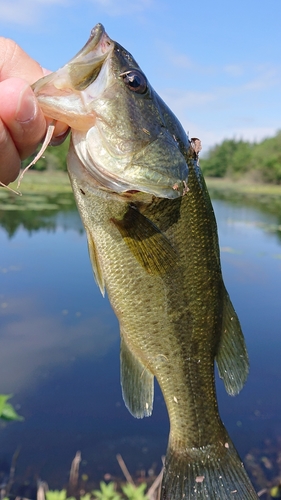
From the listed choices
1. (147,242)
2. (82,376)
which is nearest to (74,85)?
(147,242)

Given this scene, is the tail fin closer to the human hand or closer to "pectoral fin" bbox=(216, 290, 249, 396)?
"pectoral fin" bbox=(216, 290, 249, 396)

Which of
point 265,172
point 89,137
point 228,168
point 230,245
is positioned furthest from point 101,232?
point 228,168

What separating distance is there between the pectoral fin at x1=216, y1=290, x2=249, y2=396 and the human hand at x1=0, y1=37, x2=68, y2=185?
131 centimetres

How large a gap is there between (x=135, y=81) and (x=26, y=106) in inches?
20.9

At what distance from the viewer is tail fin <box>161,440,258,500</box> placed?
211 cm

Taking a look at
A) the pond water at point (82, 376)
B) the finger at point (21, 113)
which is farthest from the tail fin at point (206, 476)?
the pond water at point (82, 376)

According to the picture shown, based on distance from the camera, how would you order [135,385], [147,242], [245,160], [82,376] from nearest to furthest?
[147,242] < [135,385] < [82,376] < [245,160]

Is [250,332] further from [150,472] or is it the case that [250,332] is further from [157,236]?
[157,236]

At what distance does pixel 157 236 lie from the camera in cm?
189

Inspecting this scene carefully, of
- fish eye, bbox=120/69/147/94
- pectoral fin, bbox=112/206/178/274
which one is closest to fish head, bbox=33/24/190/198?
fish eye, bbox=120/69/147/94

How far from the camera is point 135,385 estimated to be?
2156mm

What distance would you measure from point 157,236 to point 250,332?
20.6 feet

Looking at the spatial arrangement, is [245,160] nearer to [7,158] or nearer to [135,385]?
[135,385]

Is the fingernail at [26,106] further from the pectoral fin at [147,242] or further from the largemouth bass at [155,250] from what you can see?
the pectoral fin at [147,242]
